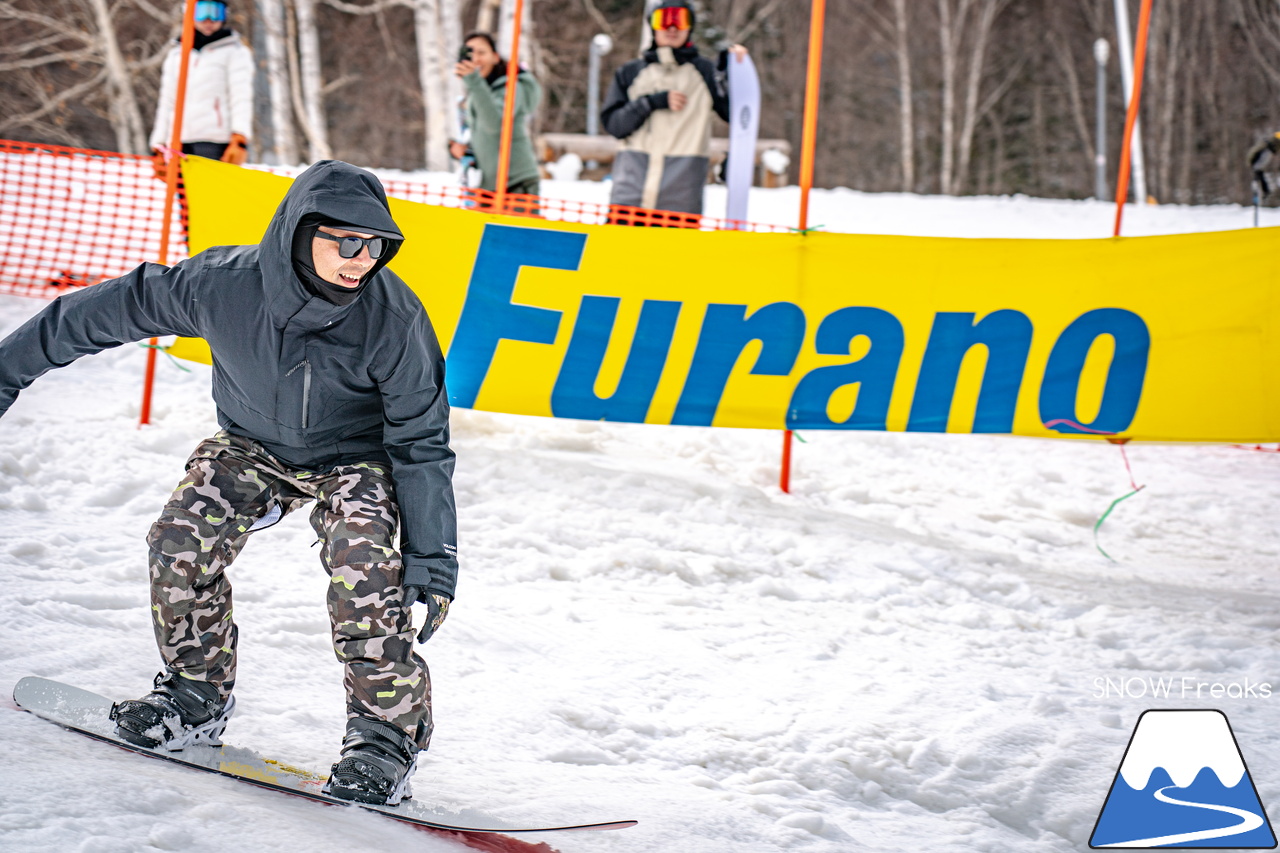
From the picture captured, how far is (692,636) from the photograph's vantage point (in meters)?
3.69

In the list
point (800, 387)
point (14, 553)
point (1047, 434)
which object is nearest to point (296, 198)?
point (14, 553)

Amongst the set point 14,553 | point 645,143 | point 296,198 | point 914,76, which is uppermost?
point 914,76

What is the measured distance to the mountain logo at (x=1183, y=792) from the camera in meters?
2.56

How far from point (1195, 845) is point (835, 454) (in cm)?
364

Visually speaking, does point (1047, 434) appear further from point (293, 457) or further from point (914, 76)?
point (914, 76)

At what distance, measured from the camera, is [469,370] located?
15.6ft

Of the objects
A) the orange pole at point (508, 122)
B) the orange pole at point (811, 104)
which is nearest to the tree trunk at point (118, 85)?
the orange pole at point (508, 122)

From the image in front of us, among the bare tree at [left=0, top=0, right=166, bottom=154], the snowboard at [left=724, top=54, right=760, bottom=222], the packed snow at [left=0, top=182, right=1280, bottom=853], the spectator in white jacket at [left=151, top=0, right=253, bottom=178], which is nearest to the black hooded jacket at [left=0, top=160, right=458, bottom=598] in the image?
the packed snow at [left=0, top=182, right=1280, bottom=853]

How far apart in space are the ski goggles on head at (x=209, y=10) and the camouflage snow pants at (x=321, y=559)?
4867 millimetres

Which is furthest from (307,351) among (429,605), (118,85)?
(118,85)

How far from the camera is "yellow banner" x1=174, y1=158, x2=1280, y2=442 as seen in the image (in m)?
4.75

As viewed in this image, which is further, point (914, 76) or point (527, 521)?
point (914, 76)

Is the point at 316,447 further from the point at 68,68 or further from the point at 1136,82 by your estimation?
the point at 68,68

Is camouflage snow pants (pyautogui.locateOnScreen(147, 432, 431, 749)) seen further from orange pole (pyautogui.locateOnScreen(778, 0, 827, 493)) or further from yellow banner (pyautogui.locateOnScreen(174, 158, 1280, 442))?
orange pole (pyautogui.locateOnScreen(778, 0, 827, 493))
